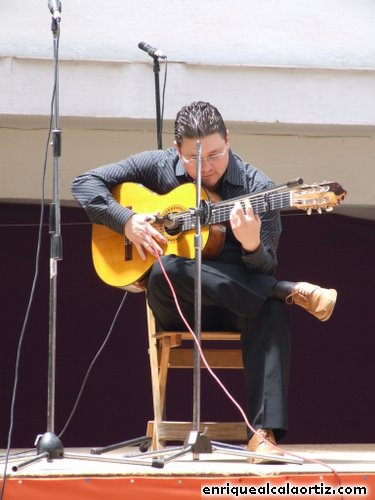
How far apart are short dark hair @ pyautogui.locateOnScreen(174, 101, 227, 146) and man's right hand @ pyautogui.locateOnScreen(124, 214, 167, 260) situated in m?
0.27

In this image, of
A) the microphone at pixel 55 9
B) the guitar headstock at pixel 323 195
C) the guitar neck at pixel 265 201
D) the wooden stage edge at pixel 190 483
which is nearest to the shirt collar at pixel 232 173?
the guitar neck at pixel 265 201

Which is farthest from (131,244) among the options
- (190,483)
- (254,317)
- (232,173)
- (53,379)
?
(190,483)

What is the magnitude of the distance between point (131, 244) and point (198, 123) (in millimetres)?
498

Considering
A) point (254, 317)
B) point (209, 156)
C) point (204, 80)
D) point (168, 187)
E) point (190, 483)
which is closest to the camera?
point (190, 483)

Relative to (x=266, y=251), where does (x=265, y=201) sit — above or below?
above

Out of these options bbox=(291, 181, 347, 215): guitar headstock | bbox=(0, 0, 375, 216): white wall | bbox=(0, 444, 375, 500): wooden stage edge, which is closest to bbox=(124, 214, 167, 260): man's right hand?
bbox=(291, 181, 347, 215): guitar headstock

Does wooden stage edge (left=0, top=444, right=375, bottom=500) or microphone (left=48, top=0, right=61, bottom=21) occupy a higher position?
microphone (left=48, top=0, right=61, bottom=21)

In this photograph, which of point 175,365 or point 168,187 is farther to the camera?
point 175,365

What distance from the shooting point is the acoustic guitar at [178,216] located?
307 cm

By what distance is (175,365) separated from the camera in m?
3.70

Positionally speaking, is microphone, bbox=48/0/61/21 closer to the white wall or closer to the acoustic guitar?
the acoustic guitar

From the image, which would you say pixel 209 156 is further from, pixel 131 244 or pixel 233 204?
pixel 131 244

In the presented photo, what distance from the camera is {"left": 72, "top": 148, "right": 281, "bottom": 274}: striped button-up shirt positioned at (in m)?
3.42

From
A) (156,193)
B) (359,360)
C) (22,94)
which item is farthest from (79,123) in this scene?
(359,360)
